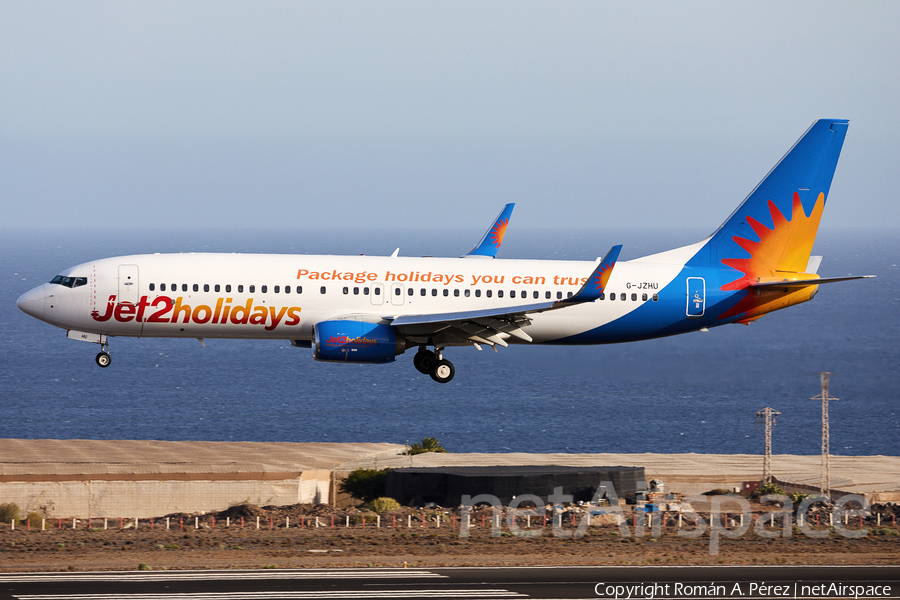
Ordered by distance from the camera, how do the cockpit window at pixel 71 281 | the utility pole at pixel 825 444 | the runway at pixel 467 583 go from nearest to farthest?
the runway at pixel 467 583, the cockpit window at pixel 71 281, the utility pole at pixel 825 444

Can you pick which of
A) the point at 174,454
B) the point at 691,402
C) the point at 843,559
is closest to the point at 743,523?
the point at 843,559

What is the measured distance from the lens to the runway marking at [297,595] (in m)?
33.3

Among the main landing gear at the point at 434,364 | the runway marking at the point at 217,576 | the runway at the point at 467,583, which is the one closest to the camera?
the runway at the point at 467,583

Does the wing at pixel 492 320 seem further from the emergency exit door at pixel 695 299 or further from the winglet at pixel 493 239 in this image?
the winglet at pixel 493 239

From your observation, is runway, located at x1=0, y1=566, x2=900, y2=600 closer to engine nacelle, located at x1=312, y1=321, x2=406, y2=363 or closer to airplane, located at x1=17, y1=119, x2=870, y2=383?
engine nacelle, located at x1=312, y1=321, x2=406, y2=363

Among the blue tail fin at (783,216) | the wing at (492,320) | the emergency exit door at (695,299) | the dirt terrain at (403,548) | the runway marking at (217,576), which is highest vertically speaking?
the blue tail fin at (783,216)

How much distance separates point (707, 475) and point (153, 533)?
50.2 meters

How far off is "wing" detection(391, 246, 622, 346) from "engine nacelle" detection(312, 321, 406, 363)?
82 centimetres

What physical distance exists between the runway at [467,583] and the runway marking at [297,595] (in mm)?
33

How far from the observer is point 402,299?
45312 millimetres

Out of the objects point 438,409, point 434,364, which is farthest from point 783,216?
point 438,409

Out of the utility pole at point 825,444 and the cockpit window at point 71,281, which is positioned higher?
the cockpit window at point 71,281

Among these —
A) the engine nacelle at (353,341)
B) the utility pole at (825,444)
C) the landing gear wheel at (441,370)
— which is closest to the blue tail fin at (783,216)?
the landing gear wheel at (441,370)

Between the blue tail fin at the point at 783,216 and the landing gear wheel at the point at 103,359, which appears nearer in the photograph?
the landing gear wheel at the point at 103,359
